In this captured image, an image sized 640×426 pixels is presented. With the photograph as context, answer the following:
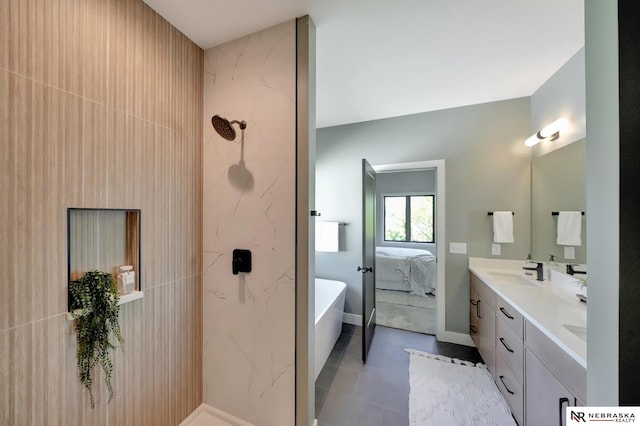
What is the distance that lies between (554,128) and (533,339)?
1894 millimetres

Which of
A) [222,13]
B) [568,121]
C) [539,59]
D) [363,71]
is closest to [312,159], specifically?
[222,13]

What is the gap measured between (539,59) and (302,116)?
210 centimetres

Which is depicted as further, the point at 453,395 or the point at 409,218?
the point at 409,218

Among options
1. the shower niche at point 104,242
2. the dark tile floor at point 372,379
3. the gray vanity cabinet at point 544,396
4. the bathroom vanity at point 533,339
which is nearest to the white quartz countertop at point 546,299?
the bathroom vanity at point 533,339

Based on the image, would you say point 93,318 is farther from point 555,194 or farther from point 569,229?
point 555,194

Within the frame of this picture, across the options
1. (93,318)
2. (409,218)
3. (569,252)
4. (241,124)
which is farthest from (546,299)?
(409,218)

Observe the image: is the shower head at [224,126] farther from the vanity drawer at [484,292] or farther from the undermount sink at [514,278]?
the undermount sink at [514,278]

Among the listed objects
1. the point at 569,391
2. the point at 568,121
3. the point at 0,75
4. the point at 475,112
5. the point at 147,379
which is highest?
the point at 475,112

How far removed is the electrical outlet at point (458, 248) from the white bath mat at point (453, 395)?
1146 mm

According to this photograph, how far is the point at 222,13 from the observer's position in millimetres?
1311

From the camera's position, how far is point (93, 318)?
981 millimetres

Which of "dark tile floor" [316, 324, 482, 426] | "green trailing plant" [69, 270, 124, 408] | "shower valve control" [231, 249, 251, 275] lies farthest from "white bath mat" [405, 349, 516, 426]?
"green trailing plant" [69, 270, 124, 408]

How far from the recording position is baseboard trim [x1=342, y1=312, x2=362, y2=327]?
9.82 feet

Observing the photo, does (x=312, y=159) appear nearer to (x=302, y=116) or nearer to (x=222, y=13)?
(x=302, y=116)
